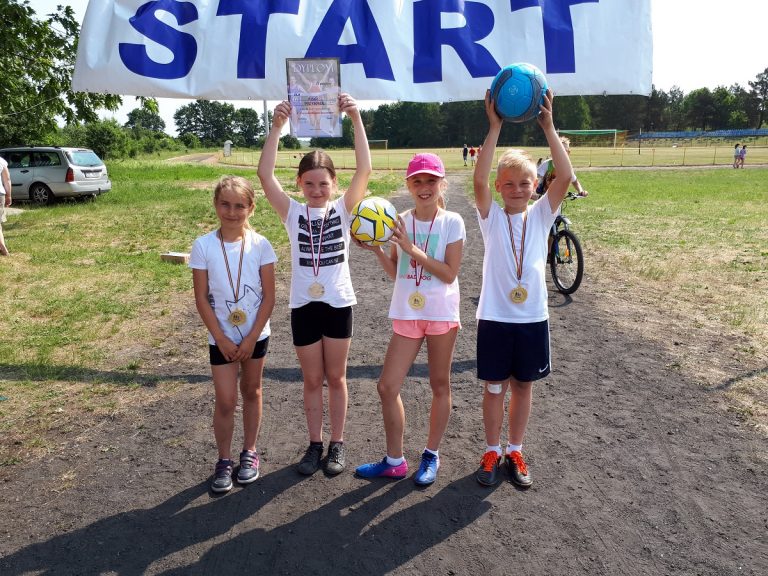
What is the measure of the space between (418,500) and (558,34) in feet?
11.3

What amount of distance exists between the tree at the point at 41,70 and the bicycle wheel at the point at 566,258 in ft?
30.4

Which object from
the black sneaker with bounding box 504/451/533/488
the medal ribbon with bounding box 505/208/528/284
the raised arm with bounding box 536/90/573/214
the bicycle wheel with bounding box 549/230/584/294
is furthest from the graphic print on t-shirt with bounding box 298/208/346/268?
the bicycle wheel with bounding box 549/230/584/294

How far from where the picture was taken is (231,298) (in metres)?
3.51

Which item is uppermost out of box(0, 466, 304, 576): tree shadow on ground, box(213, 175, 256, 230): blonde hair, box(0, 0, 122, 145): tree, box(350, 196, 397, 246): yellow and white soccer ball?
box(0, 0, 122, 145): tree

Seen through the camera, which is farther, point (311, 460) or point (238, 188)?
point (311, 460)

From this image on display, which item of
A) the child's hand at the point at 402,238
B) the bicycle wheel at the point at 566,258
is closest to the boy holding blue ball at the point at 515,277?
the child's hand at the point at 402,238

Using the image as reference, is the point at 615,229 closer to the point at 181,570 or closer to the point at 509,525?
the point at 509,525

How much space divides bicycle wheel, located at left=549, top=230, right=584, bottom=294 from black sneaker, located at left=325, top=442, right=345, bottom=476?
5.24m

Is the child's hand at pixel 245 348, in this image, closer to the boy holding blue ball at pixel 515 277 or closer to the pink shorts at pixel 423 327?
the pink shorts at pixel 423 327

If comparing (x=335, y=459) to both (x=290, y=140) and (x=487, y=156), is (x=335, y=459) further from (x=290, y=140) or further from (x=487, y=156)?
(x=290, y=140)

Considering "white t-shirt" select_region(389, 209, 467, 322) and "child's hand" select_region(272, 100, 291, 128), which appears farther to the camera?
"child's hand" select_region(272, 100, 291, 128)

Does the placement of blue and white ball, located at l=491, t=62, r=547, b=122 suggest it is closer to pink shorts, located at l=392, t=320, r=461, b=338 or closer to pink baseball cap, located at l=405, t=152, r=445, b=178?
pink baseball cap, located at l=405, t=152, r=445, b=178

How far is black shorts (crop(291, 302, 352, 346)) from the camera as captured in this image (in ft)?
11.8

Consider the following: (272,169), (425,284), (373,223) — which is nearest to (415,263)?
(425,284)
